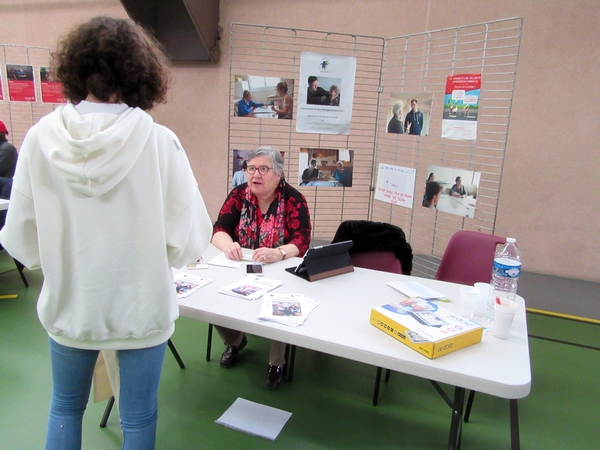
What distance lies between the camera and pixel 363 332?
135cm

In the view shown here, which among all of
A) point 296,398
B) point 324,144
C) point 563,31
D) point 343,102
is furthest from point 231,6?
point 296,398

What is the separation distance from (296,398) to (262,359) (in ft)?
1.31

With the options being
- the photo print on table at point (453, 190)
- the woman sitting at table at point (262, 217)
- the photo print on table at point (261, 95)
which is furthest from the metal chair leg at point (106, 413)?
the photo print on table at point (453, 190)

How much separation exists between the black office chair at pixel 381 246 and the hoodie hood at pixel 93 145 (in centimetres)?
147

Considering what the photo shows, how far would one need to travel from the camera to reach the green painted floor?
180cm

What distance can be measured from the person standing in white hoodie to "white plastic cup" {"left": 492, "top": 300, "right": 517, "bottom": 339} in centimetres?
99

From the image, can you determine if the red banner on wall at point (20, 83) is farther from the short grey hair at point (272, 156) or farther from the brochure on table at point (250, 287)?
the brochure on table at point (250, 287)

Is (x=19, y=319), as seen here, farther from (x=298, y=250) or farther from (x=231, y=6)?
(x=231, y=6)

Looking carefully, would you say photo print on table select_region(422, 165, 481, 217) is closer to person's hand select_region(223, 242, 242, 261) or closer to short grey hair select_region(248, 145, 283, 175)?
short grey hair select_region(248, 145, 283, 175)

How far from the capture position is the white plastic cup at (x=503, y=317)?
1.33 metres

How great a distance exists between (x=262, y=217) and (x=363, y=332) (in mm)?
1160

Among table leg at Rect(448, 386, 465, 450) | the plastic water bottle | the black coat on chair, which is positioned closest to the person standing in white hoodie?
table leg at Rect(448, 386, 465, 450)

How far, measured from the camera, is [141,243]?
102 centimetres

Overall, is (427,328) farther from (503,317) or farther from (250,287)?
(250,287)
